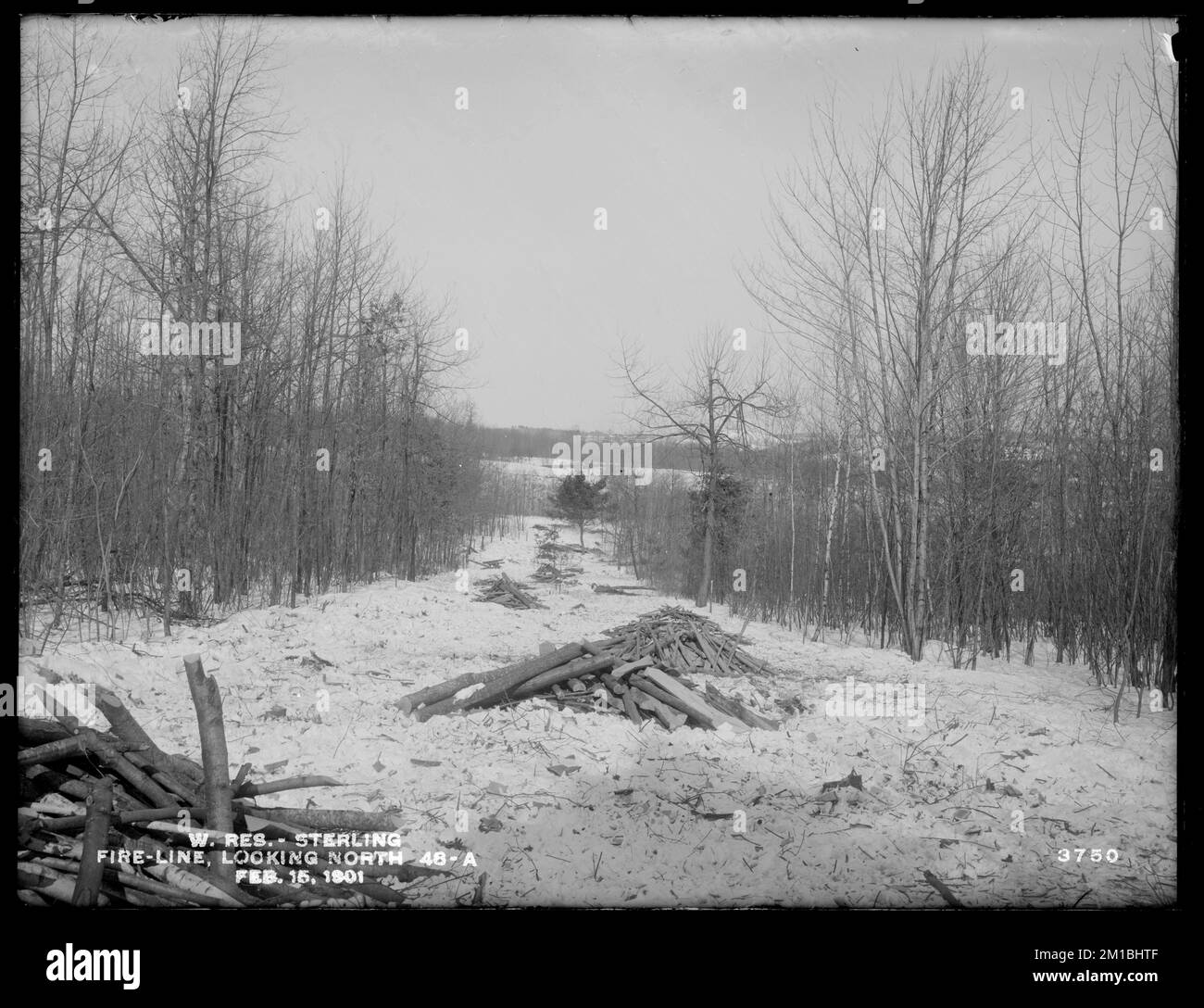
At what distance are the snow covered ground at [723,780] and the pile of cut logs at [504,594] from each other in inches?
20.5

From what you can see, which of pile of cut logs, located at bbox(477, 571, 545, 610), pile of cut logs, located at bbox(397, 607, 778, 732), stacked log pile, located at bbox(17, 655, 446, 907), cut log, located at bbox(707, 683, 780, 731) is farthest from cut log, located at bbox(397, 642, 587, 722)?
cut log, located at bbox(707, 683, 780, 731)

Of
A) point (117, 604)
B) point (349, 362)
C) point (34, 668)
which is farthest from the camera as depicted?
point (349, 362)

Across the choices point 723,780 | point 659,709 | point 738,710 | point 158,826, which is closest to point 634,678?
point 659,709

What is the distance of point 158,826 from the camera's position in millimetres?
2230

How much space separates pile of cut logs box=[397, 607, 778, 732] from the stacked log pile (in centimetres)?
74

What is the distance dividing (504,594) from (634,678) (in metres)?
0.98

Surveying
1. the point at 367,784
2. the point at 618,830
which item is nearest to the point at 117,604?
the point at 367,784

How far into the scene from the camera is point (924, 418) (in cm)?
412

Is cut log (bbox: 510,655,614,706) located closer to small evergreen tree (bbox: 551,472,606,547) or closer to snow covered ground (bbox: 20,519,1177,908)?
snow covered ground (bbox: 20,519,1177,908)

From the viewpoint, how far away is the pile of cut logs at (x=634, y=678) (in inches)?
123

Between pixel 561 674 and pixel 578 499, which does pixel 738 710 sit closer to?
pixel 561 674

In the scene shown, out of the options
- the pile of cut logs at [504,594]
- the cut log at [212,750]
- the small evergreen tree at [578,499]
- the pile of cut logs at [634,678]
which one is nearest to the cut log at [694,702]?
the pile of cut logs at [634,678]
